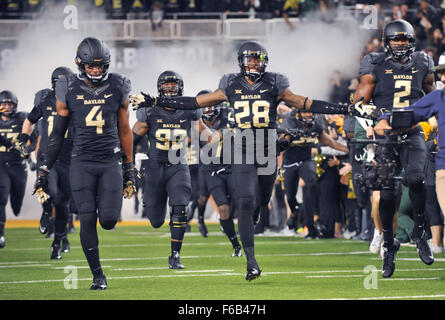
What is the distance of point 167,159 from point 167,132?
11.5 inches

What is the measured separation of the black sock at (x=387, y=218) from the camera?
8172mm

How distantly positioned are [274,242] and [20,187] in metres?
3.44

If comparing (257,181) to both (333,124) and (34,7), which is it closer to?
(333,124)

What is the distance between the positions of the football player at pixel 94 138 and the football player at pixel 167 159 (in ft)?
6.27

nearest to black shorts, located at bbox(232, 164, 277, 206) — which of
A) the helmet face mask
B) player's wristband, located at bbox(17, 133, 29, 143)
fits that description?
the helmet face mask

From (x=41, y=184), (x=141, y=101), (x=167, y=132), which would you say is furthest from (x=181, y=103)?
(x=167, y=132)

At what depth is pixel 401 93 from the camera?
331 inches

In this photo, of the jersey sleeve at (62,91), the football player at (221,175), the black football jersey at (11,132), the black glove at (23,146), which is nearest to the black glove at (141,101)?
the jersey sleeve at (62,91)

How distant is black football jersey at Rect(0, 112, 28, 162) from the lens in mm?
12680

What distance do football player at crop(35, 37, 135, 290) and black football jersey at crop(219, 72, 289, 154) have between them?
3.09ft

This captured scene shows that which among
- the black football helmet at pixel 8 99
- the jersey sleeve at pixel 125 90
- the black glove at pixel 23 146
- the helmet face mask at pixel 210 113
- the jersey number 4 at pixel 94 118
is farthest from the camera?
the black football helmet at pixel 8 99

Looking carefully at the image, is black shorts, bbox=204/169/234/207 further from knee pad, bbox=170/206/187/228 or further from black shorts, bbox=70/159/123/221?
black shorts, bbox=70/159/123/221

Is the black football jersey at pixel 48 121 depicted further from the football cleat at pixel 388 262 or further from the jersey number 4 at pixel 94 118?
the football cleat at pixel 388 262
